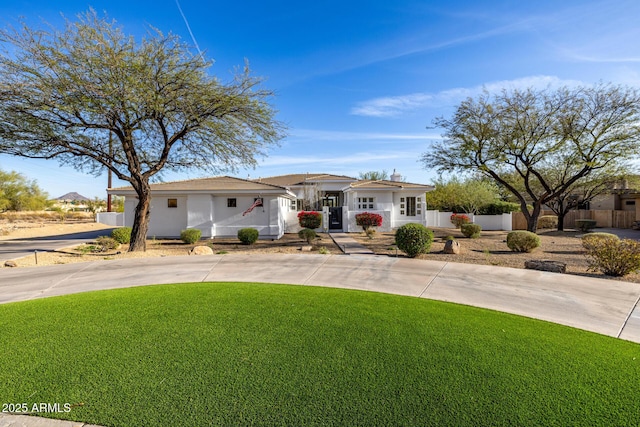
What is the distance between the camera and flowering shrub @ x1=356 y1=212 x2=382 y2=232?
20.4 m

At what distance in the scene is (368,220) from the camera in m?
20.4

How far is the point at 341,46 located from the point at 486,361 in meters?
14.4

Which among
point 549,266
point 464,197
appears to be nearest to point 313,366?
point 549,266

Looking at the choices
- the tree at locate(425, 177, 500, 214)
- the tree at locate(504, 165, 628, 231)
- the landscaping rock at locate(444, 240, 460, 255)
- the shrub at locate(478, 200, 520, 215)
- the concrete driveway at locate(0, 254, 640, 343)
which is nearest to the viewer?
the concrete driveway at locate(0, 254, 640, 343)

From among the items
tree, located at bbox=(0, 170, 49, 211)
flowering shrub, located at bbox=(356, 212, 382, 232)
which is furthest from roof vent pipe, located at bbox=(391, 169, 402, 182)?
tree, located at bbox=(0, 170, 49, 211)

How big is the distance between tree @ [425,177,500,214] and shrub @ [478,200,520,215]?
11.2 inches

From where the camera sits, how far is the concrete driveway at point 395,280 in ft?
18.0

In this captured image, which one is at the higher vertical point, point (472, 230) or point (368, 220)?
point (368, 220)

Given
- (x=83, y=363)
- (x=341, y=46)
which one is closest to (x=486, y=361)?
(x=83, y=363)

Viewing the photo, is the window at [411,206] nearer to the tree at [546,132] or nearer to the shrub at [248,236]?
the tree at [546,132]

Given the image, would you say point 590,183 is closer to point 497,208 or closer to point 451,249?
point 497,208

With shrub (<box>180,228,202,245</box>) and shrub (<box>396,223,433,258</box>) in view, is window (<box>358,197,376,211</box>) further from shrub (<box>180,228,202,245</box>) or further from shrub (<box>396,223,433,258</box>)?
shrub (<box>396,223,433,258</box>)

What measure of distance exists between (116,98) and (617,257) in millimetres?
14915

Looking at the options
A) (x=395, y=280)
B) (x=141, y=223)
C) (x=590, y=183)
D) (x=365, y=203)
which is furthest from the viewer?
(x=365, y=203)
